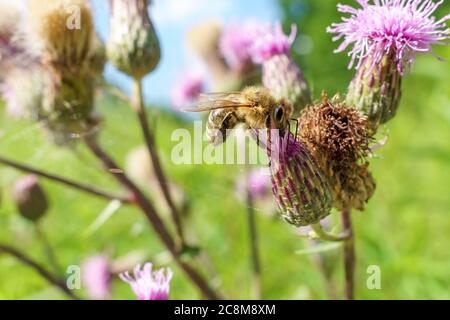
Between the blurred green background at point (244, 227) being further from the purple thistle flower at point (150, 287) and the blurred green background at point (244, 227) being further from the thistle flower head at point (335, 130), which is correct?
the purple thistle flower at point (150, 287)

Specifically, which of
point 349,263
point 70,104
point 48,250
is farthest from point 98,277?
point 349,263

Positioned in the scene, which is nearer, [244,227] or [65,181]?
[65,181]

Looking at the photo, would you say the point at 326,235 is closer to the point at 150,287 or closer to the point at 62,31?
the point at 150,287

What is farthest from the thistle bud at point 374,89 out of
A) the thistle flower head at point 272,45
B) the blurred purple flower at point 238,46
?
the blurred purple flower at point 238,46

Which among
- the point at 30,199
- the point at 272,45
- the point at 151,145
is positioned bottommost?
the point at 30,199

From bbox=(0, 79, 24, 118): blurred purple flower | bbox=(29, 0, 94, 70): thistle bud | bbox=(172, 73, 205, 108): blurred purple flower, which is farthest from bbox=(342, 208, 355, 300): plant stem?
bbox=(172, 73, 205, 108): blurred purple flower

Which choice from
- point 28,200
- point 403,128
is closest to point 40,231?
point 28,200
